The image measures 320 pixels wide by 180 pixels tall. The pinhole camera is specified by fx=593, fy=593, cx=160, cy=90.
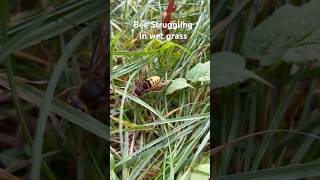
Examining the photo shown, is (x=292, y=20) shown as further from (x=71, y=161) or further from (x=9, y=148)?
(x=9, y=148)

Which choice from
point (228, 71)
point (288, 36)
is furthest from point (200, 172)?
point (288, 36)

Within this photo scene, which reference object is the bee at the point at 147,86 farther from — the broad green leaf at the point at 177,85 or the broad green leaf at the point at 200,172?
the broad green leaf at the point at 200,172

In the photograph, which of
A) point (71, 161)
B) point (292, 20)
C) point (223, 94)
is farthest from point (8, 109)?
point (292, 20)

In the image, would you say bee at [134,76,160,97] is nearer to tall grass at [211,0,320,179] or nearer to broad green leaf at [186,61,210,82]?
broad green leaf at [186,61,210,82]

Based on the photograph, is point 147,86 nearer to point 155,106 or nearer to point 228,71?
point 155,106

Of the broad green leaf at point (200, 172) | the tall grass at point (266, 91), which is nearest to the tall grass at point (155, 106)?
the broad green leaf at point (200, 172)

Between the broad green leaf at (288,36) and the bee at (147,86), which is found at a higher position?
the broad green leaf at (288,36)
